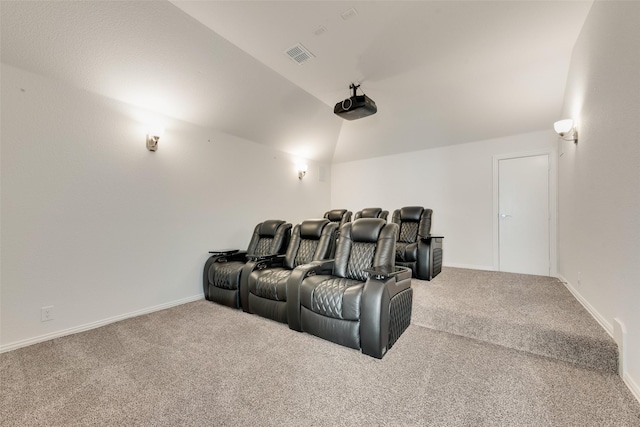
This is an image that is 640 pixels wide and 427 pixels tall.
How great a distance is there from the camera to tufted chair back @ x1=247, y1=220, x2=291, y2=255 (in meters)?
3.71

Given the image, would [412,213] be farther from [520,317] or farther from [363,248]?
[520,317]

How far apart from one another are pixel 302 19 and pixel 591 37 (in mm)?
2672

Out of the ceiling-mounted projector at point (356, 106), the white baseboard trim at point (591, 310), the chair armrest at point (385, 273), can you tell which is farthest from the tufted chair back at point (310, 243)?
the white baseboard trim at point (591, 310)

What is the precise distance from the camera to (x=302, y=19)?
251cm

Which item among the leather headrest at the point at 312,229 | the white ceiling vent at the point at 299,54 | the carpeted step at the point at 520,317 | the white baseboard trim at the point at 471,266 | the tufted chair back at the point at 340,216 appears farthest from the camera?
the tufted chair back at the point at 340,216

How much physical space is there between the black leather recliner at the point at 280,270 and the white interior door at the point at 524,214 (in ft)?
10.7

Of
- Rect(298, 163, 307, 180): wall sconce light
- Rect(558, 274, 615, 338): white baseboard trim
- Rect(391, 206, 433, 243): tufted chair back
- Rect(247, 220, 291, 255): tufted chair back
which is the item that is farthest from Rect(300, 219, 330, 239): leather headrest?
Rect(558, 274, 615, 338): white baseboard trim

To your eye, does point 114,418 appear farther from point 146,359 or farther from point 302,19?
point 302,19

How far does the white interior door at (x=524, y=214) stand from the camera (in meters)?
4.19

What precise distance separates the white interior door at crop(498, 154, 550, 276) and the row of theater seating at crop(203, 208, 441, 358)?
9.27 feet

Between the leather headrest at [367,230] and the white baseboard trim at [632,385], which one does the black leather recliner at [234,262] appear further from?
the white baseboard trim at [632,385]

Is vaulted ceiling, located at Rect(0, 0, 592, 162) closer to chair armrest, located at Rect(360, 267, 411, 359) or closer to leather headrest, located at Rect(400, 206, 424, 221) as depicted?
leather headrest, located at Rect(400, 206, 424, 221)

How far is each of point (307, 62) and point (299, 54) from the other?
0.19m

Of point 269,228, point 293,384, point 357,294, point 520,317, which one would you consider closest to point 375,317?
point 357,294
